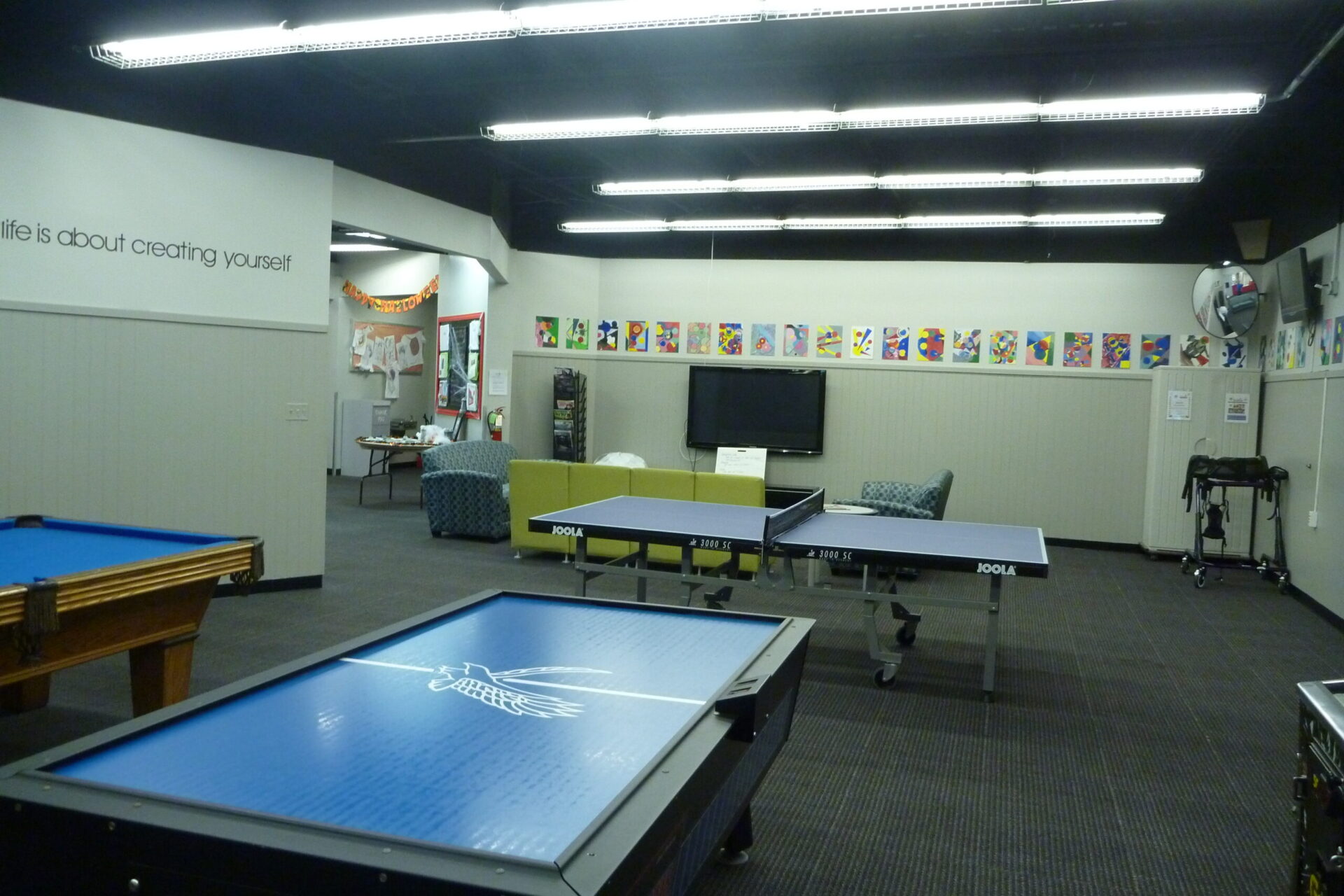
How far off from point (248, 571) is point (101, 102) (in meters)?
3.50

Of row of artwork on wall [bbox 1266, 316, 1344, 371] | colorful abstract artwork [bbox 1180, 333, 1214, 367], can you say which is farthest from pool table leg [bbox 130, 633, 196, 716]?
colorful abstract artwork [bbox 1180, 333, 1214, 367]

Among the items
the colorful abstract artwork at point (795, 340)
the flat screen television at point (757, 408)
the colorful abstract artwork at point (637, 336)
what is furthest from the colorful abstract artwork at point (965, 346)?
the colorful abstract artwork at point (637, 336)

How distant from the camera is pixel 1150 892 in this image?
2.79 m

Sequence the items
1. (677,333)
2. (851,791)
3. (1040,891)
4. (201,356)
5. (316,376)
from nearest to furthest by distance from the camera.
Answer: (1040,891) → (851,791) → (201,356) → (316,376) → (677,333)

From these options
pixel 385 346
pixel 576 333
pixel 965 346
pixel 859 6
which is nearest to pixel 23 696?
pixel 859 6

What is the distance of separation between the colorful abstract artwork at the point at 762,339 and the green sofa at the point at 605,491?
136 inches

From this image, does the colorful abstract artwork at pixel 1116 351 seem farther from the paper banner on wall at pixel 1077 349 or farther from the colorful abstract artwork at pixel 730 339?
the colorful abstract artwork at pixel 730 339

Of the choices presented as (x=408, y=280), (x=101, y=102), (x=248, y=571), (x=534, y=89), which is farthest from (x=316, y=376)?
(x=408, y=280)

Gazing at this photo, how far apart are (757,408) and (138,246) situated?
21.2ft

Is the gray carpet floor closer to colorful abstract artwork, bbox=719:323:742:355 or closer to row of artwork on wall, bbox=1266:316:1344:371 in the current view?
row of artwork on wall, bbox=1266:316:1344:371

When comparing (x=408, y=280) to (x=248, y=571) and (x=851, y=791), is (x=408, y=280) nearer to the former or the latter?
(x=248, y=571)

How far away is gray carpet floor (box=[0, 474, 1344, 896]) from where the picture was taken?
2.96 m

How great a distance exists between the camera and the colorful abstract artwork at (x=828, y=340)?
10.5 m

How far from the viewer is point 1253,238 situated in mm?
8852
